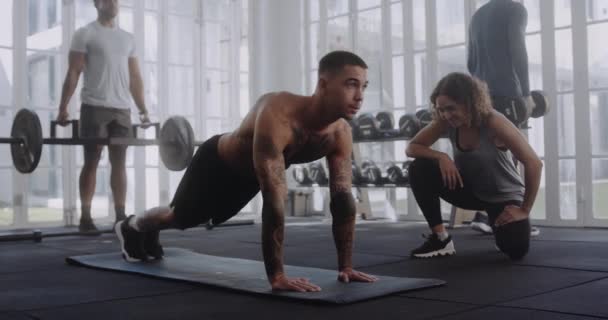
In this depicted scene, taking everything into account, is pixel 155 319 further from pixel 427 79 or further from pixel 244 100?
pixel 244 100

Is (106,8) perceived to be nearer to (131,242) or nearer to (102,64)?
(102,64)

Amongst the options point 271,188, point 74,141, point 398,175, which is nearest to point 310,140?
point 271,188

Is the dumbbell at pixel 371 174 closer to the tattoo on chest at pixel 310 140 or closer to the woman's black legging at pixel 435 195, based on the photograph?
the woman's black legging at pixel 435 195

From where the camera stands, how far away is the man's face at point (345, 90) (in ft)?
5.87

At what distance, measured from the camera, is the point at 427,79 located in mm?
5039

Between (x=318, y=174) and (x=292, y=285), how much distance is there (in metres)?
3.33

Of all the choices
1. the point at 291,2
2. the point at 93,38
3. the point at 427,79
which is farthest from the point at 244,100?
the point at 93,38

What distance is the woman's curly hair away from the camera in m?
2.46

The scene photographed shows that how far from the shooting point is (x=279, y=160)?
6.00ft

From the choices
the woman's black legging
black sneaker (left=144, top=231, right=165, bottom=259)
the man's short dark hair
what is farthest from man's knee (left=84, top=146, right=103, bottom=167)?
the man's short dark hair

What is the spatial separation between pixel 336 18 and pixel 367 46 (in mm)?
459

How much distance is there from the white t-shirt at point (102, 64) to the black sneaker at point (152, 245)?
5.29 feet

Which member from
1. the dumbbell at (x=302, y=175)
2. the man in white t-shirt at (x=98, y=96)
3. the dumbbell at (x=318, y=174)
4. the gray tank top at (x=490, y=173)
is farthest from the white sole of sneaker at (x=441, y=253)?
the dumbbell at (x=302, y=175)

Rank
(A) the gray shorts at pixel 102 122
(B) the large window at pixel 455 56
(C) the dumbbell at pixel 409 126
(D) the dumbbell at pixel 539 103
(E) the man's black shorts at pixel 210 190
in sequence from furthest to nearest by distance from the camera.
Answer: (C) the dumbbell at pixel 409 126 < (B) the large window at pixel 455 56 < (A) the gray shorts at pixel 102 122 < (D) the dumbbell at pixel 539 103 < (E) the man's black shorts at pixel 210 190
